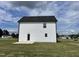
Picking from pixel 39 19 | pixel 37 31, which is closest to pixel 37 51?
pixel 37 31

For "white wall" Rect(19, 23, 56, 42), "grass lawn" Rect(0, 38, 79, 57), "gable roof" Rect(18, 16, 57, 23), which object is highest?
"gable roof" Rect(18, 16, 57, 23)

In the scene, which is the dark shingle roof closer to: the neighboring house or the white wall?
the neighboring house

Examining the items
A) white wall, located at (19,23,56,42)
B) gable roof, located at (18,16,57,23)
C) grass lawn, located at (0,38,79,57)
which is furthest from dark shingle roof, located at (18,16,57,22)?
grass lawn, located at (0,38,79,57)

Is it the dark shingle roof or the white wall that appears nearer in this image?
the white wall

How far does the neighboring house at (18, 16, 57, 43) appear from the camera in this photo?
88.1ft

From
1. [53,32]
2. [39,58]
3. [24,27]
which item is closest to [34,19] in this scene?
[24,27]

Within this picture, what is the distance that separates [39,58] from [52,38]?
17435 mm

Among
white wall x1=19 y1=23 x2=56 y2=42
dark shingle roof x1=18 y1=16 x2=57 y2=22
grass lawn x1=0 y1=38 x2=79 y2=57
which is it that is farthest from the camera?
Result: dark shingle roof x1=18 y1=16 x2=57 y2=22

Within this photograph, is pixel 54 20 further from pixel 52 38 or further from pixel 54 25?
pixel 52 38

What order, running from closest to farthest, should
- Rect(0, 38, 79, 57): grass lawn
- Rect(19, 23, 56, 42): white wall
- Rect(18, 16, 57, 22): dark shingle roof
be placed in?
Rect(0, 38, 79, 57): grass lawn → Rect(19, 23, 56, 42): white wall → Rect(18, 16, 57, 22): dark shingle roof

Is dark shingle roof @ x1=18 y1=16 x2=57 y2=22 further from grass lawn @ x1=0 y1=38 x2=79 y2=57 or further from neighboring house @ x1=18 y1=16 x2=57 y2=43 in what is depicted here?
grass lawn @ x1=0 y1=38 x2=79 y2=57

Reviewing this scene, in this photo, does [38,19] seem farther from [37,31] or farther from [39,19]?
[37,31]

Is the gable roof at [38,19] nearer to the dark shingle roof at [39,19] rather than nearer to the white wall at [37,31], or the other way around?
the dark shingle roof at [39,19]

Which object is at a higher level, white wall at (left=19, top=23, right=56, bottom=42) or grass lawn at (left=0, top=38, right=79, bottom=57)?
white wall at (left=19, top=23, right=56, bottom=42)
